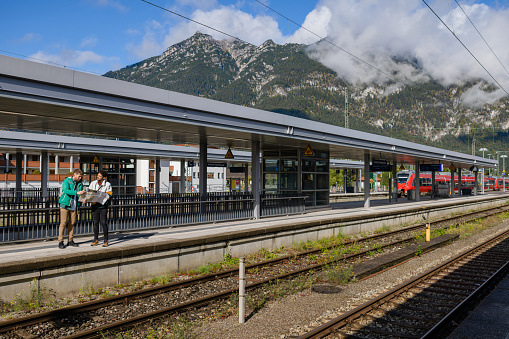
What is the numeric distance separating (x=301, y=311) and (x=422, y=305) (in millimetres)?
2404

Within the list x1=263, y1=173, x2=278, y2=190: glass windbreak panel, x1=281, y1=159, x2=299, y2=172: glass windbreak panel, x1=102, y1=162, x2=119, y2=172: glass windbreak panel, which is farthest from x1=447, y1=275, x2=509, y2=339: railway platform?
x1=102, y1=162, x2=119, y2=172: glass windbreak panel

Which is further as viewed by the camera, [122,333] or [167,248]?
[167,248]

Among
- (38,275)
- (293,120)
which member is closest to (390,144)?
(293,120)

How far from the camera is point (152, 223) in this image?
13875mm

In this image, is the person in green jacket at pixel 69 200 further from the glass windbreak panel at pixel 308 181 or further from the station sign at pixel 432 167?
the station sign at pixel 432 167

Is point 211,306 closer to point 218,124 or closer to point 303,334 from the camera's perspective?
point 303,334

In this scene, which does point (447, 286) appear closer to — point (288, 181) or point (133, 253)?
point (133, 253)

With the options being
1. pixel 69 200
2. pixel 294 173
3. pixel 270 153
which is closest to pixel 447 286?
pixel 69 200

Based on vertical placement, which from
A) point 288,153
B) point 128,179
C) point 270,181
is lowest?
point 270,181

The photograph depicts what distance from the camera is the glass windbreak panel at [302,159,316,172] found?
2141 centimetres

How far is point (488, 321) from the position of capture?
23.5 ft

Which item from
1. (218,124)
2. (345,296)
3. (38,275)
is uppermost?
(218,124)

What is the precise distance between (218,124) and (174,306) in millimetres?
7843

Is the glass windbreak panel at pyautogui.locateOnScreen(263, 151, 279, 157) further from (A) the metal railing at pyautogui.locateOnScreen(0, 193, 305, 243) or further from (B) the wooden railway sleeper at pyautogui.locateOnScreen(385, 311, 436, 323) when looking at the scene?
(B) the wooden railway sleeper at pyautogui.locateOnScreen(385, 311, 436, 323)
